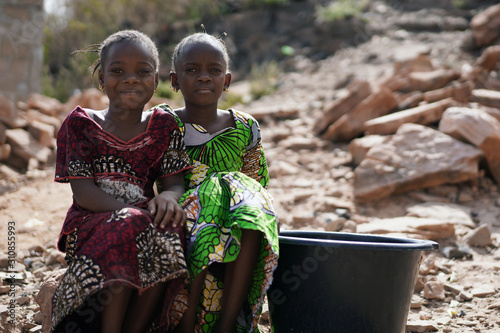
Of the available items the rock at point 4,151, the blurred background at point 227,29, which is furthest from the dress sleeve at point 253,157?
the blurred background at point 227,29

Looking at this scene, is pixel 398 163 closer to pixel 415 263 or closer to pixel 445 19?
pixel 415 263

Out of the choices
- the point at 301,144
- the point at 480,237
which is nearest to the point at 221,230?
the point at 480,237

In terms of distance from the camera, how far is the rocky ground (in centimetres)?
294

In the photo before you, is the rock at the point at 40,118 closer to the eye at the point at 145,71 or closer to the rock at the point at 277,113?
the rock at the point at 277,113

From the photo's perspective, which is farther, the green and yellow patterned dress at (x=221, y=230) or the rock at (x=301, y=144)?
the rock at (x=301, y=144)

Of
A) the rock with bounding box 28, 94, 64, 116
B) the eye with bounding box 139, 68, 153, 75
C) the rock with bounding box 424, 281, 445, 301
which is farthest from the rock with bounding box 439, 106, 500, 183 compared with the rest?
the rock with bounding box 28, 94, 64, 116

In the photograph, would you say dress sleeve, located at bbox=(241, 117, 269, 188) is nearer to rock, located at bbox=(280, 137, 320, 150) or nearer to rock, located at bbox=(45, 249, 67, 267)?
rock, located at bbox=(45, 249, 67, 267)

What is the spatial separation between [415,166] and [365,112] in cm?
140

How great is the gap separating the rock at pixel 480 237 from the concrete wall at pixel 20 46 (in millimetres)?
6750

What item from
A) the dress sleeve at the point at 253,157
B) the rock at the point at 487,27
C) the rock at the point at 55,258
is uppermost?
the rock at the point at 487,27

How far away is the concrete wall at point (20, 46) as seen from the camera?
7621 mm

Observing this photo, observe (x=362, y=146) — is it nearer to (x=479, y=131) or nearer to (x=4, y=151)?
(x=479, y=131)

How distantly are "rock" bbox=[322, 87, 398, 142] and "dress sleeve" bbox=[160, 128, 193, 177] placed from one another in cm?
399

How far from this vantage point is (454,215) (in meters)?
4.44
